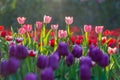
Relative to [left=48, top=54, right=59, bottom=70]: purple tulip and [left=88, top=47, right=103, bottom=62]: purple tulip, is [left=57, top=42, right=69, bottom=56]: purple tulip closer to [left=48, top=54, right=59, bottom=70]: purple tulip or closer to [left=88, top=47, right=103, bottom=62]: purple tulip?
[left=88, top=47, right=103, bottom=62]: purple tulip

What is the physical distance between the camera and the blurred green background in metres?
8.54

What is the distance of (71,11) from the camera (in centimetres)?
928

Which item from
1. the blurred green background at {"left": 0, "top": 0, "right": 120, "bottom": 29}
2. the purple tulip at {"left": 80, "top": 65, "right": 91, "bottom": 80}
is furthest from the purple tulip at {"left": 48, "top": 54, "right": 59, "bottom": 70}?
the blurred green background at {"left": 0, "top": 0, "right": 120, "bottom": 29}

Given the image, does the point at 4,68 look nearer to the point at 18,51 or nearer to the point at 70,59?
the point at 18,51

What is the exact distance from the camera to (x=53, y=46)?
155 inches

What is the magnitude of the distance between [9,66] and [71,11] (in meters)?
6.70

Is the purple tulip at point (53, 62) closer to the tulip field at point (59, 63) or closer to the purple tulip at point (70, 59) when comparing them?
the tulip field at point (59, 63)

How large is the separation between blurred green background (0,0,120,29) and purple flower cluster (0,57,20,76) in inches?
229

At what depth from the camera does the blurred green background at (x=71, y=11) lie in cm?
854

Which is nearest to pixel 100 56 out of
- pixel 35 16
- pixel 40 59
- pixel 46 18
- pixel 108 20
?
pixel 40 59

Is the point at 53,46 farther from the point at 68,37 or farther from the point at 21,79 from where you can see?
the point at 21,79

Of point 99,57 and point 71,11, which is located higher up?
point 99,57

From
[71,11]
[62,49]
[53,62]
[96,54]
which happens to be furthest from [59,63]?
[71,11]

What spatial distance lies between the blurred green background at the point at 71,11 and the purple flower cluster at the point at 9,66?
19.1ft
